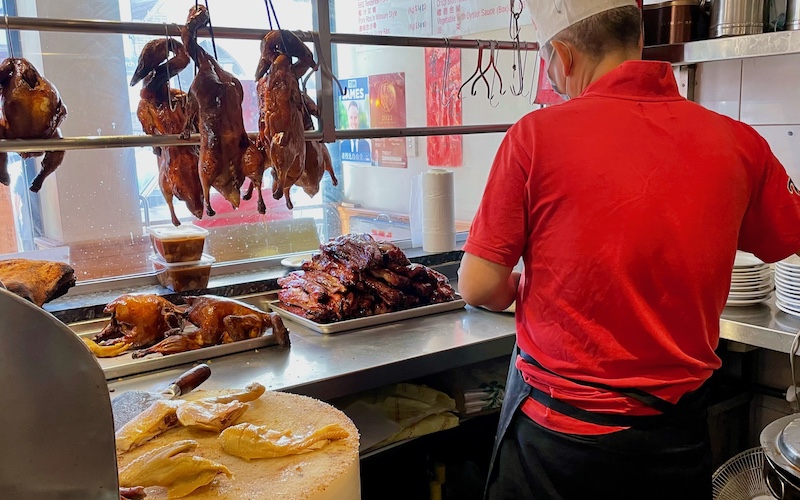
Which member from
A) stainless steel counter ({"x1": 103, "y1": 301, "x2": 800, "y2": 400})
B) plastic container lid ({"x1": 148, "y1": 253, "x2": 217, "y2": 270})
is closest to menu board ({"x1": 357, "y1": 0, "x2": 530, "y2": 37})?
stainless steel counter ({"x1": 103, "y1": 301, "x2": 800, "y2": 400})

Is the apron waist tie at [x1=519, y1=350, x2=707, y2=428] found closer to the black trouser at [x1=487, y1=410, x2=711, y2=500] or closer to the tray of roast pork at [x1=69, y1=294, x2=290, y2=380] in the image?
the black trouser at [x1=487, y1=410, x2=711, y2=500]

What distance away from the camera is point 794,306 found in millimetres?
2039

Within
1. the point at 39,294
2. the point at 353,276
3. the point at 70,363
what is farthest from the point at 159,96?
the point at 70,363

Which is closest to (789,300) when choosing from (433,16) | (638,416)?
(638,416)

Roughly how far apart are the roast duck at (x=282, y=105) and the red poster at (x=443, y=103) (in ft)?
5.82

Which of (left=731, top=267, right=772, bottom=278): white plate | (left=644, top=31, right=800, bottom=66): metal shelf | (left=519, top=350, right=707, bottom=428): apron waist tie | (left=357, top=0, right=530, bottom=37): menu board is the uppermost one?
(left=357, top=0, right=530, bottom=37): menu board

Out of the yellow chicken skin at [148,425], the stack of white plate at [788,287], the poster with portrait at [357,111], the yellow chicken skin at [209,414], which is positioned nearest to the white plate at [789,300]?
the stack of white plate at [788,287]

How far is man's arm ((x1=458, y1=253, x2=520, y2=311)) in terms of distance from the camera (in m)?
1.44

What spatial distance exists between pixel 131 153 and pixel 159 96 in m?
1.41

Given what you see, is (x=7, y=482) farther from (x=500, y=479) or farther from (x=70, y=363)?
(x=500, y=479)

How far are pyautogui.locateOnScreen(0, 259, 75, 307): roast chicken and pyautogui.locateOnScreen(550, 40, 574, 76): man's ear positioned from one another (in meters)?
1.42

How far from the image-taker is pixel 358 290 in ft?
7.59

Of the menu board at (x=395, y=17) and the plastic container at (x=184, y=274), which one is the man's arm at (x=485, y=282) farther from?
the menu board at (x=395, y=17)

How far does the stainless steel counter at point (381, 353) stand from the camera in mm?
1786
